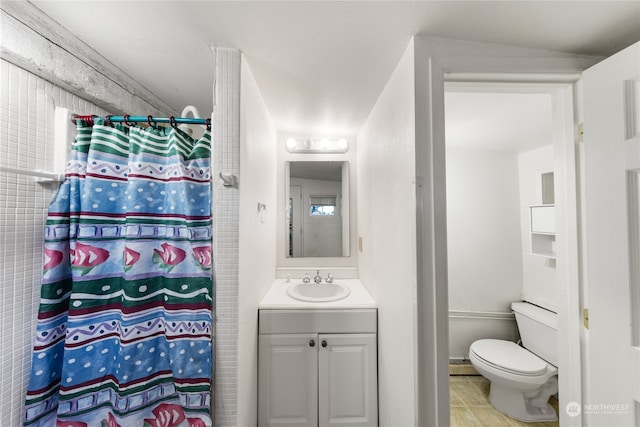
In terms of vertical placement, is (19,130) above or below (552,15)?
below

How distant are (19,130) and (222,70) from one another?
0.74 m

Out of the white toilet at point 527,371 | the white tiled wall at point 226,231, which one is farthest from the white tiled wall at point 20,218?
the white toilet at point 527,371

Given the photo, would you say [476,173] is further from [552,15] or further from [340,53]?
[340,53]

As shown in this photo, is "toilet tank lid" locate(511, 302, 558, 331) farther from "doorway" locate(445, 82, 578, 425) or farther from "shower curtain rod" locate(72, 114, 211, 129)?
"shower curtain rod" locate(72, 114, 211, 129)

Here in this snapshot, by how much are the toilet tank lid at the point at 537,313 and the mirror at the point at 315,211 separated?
4.97 ft

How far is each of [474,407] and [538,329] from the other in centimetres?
76

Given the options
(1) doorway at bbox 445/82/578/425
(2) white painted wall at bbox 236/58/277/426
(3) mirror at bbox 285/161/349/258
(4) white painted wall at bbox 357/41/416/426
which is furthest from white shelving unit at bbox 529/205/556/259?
(2) white painted wall at bbox 236/58/277/426

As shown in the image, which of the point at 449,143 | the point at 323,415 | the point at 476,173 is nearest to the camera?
the point at 323,415

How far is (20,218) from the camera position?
0.76 meters

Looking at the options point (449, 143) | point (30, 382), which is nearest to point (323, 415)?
point (30, 382)

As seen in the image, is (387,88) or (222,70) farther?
(387,88)

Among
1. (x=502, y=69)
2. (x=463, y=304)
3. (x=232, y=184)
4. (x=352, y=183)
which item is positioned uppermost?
(x=502, y=69)

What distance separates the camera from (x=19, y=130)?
762 millimetres

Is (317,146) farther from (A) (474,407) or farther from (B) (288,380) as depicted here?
(A) (474,407)
